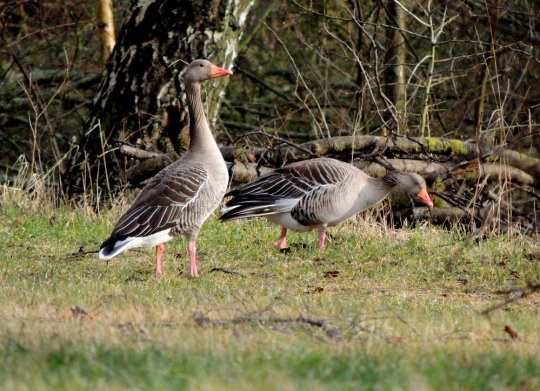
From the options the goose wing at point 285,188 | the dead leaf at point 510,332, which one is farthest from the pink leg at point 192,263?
the dead leaf at point 510,332

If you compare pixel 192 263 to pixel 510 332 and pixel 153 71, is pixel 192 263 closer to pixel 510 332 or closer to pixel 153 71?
pixel 510 332

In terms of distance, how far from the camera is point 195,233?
30.9 feet

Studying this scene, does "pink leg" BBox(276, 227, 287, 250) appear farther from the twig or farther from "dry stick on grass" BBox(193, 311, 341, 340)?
"dry stick on grass" BBox(193, 311, 341, 340)

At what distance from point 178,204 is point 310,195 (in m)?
2.04

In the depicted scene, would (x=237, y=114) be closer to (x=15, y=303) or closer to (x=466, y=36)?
(x=466, y=36)

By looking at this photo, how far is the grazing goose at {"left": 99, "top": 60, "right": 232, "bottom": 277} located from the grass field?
35 cm

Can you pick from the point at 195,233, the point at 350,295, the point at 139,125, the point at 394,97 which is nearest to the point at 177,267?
the point at 195,233

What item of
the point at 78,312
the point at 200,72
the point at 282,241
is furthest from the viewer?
the point at 282,241

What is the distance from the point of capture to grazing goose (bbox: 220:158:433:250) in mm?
10695

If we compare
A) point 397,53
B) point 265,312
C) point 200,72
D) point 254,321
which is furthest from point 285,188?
point 397,53

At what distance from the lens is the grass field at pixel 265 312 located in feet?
15.3

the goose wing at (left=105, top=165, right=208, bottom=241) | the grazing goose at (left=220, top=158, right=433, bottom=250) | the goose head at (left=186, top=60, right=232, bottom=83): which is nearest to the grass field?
the grazing goose at (left=220, top=158, right=433, bottom=250)

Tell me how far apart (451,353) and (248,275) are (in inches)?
163

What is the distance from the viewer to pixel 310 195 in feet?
35.5
